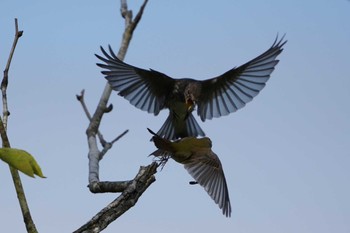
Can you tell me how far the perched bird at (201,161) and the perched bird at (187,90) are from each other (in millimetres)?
1303

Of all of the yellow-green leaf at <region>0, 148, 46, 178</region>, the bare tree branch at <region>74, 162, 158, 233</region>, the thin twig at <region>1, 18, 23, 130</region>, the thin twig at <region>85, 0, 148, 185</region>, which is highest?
the thin twig at <region>85, 0, 148, 185</region>

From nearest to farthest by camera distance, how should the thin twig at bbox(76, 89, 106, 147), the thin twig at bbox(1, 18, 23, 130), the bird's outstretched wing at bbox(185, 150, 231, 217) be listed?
the thin twig at bbox(1, 18, 23, 130) < the bird's outstretched wing at bbox(185, 150, 231, 217) < the thin twig at bbox(76, 89, 106, 147)

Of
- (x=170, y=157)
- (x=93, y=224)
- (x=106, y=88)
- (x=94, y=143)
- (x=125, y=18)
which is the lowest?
(x=93, y=224)

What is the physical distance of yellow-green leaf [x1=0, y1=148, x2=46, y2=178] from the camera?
1.50 metres

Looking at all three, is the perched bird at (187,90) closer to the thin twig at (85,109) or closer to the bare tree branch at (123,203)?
the thin twig at (85,109)

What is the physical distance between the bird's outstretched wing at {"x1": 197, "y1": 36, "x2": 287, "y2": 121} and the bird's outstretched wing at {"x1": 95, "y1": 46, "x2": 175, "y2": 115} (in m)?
0.41

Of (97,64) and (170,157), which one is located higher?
(97,64)

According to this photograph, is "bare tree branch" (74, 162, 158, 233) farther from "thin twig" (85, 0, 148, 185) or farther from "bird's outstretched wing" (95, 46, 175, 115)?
"bird's outstretched wing" (95, 46, 175, 115)

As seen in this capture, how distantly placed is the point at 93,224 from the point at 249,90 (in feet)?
14.2

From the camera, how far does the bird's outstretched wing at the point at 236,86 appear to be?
6.27 m

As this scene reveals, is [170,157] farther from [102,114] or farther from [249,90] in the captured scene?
[249,90]

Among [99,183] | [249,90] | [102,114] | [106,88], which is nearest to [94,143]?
[102,114]

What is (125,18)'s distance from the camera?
6215mm

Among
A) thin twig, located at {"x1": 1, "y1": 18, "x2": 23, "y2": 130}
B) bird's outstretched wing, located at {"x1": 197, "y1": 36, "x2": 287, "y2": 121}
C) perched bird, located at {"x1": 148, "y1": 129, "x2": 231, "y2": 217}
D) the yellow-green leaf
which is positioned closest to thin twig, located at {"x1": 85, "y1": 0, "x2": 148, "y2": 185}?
perched bird, located at {"x1": 148, "y1": 129, "x2": 231, "y2": 217}
